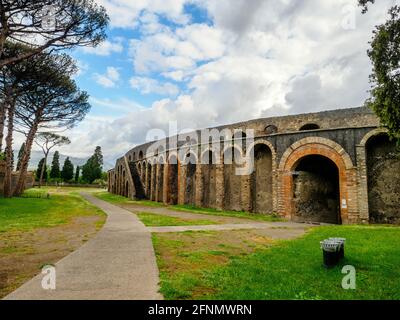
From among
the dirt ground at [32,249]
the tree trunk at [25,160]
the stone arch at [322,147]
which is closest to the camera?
the dirt ground at [32,249]

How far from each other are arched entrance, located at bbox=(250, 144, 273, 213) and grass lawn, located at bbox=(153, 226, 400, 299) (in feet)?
30.5

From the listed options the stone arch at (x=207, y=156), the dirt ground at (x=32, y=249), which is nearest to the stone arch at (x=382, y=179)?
the stone arch at (x=207, y=156)

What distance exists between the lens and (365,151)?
13.5 m

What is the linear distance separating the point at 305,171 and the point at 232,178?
17.1 feet

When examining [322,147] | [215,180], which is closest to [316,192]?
[322,147]

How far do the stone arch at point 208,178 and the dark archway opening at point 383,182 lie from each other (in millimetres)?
9768

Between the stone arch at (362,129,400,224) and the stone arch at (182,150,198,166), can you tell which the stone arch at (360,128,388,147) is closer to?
the stone arch at (362,129,400,224)

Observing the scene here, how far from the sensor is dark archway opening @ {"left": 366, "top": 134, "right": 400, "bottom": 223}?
13.4 m

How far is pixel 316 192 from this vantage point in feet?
50.6

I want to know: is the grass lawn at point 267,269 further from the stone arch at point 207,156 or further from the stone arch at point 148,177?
the stone arch at point 148,177

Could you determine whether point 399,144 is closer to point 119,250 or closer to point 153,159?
point 119,250

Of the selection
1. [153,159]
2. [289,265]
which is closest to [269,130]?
[153,159]

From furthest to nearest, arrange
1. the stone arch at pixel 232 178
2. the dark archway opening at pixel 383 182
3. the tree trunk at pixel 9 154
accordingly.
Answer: the tree trunk at pixel 9 154 → the stone arch at pixel 232 178 → the dark archway opening at pixel 383 182

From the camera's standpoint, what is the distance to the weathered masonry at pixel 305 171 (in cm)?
1344
